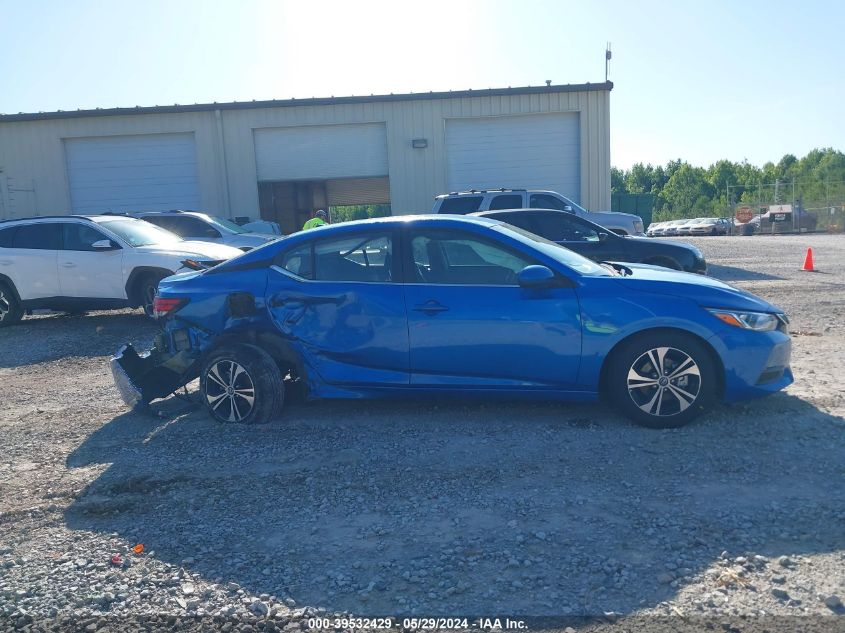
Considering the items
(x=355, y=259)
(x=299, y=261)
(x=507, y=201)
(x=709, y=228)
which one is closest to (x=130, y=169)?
(x=507, y=201)

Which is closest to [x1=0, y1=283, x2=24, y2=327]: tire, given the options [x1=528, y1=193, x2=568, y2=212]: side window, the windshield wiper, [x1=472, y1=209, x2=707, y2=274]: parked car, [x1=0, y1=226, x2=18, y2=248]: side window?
[x1=0, y1=226, x2=18, y2=248]: side window

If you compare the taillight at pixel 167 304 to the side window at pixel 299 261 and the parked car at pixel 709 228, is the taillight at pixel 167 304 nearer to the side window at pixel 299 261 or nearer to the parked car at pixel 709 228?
the side window at pixel 299 261

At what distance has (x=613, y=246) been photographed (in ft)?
38.6

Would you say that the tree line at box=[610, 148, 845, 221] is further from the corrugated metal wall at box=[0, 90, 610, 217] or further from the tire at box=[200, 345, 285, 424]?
the tire at box=[200, 345, 285, 424]

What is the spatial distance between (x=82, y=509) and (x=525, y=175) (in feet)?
61.9

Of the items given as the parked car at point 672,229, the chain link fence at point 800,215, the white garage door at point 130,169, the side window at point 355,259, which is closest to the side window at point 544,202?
the side window at point 355,259

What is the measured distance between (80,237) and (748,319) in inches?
396

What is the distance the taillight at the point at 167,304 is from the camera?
20.8ft

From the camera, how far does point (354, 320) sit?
5934mm

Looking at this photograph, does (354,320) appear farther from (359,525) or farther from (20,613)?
(20,613)

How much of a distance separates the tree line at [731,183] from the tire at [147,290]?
52.7m

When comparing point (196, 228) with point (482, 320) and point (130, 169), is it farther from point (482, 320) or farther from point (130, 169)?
point (482, 320)

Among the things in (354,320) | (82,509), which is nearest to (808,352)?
(354,320)

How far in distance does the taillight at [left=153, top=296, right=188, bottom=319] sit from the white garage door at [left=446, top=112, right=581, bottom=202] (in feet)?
53.8
